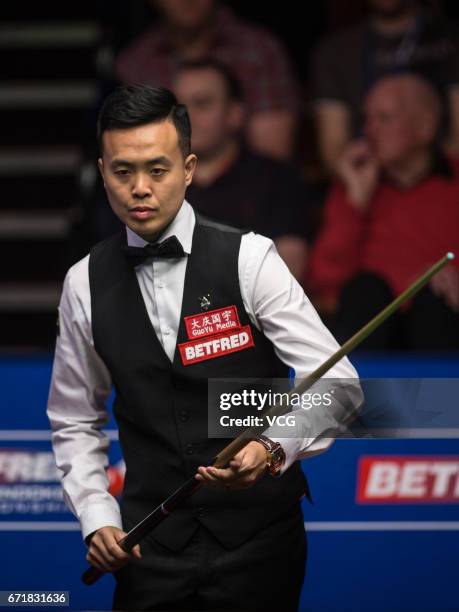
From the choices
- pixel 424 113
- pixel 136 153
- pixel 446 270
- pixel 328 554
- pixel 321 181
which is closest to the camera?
pixel 136 153

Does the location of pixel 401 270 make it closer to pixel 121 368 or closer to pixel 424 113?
pixel 424 113

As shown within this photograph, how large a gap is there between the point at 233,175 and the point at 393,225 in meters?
0.67

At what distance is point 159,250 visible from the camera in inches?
82.8

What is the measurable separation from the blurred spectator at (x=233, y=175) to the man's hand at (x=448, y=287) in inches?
21.8

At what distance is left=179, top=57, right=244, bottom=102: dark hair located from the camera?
4188mm

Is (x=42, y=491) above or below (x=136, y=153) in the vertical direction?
below

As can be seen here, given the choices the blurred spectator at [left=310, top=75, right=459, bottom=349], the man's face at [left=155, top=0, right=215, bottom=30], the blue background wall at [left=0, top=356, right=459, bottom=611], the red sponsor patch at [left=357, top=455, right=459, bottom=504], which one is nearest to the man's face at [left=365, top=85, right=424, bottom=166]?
the blurred spectator at [left=310, top=75, right=459, bottom=349]

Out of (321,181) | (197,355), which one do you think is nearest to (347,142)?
(321,181)

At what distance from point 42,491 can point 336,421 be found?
5.29 feet

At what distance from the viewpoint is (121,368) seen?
2.10m

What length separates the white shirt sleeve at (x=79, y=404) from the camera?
214cm

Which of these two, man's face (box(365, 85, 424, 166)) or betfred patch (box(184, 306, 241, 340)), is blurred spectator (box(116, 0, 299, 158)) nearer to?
man's face (box(365, 85, 424, 166))

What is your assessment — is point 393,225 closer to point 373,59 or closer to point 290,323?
point 373,59

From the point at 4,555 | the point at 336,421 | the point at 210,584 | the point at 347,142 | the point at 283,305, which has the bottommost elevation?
the point at 4,555
